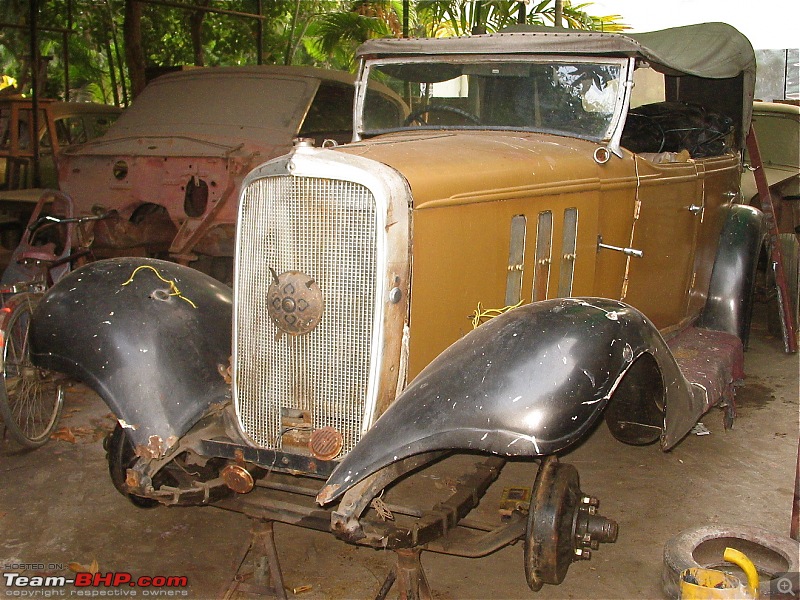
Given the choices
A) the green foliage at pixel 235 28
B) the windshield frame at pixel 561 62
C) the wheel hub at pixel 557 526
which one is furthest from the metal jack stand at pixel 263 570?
the green foliage at pixel 235 28

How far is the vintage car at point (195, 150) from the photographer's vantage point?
6383mm

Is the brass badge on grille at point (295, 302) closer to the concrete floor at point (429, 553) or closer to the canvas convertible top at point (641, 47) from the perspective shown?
the concrete floor at point (429, 553)

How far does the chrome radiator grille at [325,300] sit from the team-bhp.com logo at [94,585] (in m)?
0.94

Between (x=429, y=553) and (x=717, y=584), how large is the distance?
4.67 ft

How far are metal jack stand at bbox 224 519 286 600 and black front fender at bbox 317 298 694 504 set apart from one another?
67 cm


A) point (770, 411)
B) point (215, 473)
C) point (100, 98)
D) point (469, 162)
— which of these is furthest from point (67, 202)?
point (100, 98)

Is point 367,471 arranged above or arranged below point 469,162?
below

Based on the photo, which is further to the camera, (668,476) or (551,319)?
(668,476)

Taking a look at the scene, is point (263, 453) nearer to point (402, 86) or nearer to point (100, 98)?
point (402, 86)

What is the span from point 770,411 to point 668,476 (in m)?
1.39

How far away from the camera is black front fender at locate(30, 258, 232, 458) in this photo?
127 inches

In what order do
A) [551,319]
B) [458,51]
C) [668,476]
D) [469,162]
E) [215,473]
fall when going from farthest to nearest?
[668,476], [458,51], [215,473], [469,162], [551,319]

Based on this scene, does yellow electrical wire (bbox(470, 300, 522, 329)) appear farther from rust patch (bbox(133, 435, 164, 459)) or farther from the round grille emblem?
rust patch (bbox(133, 435, 164, 459))

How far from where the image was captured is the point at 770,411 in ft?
18.4
